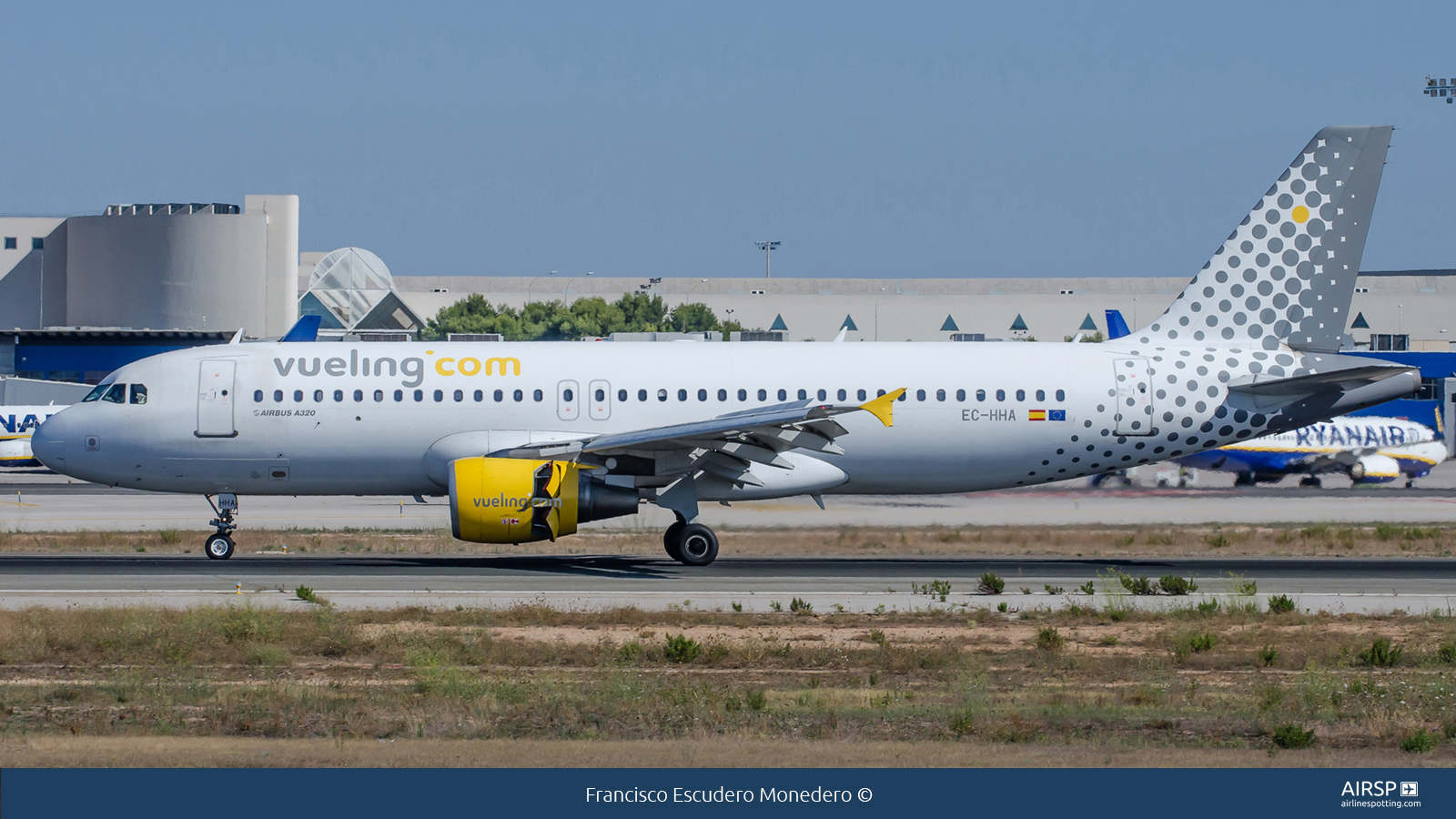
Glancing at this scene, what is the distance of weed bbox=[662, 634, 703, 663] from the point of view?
1642 cm

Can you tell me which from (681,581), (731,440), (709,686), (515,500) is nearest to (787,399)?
(731,440)

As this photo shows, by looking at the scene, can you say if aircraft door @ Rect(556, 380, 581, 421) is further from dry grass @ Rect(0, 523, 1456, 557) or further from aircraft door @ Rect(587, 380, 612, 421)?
dry grass @ Rect(0, 523, 1456, 557)

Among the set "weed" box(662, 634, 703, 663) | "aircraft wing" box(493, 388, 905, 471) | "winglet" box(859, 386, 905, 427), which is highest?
"winglet" box(859, 386, 905, 427)

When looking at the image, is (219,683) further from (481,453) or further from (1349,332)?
(1349,332)

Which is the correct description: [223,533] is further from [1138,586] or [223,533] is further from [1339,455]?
[1339,455]

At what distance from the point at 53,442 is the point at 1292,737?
76.0 feet

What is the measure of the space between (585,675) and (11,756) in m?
5.78

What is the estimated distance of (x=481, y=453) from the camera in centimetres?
2653

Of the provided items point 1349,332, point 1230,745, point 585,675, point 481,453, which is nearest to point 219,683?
point 585,675

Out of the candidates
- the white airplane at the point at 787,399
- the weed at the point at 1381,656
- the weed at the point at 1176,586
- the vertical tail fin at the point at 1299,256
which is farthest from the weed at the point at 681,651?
the vertical tail fin at the point at 1299,256

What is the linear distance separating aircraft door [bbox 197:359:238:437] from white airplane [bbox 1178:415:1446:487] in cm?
4019

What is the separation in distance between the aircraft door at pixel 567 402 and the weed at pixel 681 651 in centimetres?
1096

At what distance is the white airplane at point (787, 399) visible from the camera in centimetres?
2678

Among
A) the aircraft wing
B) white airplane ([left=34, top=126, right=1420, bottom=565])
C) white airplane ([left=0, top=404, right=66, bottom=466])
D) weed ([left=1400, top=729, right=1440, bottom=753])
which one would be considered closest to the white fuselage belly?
white airplane ([left=34, top=126, right=1420, bottom=565])
